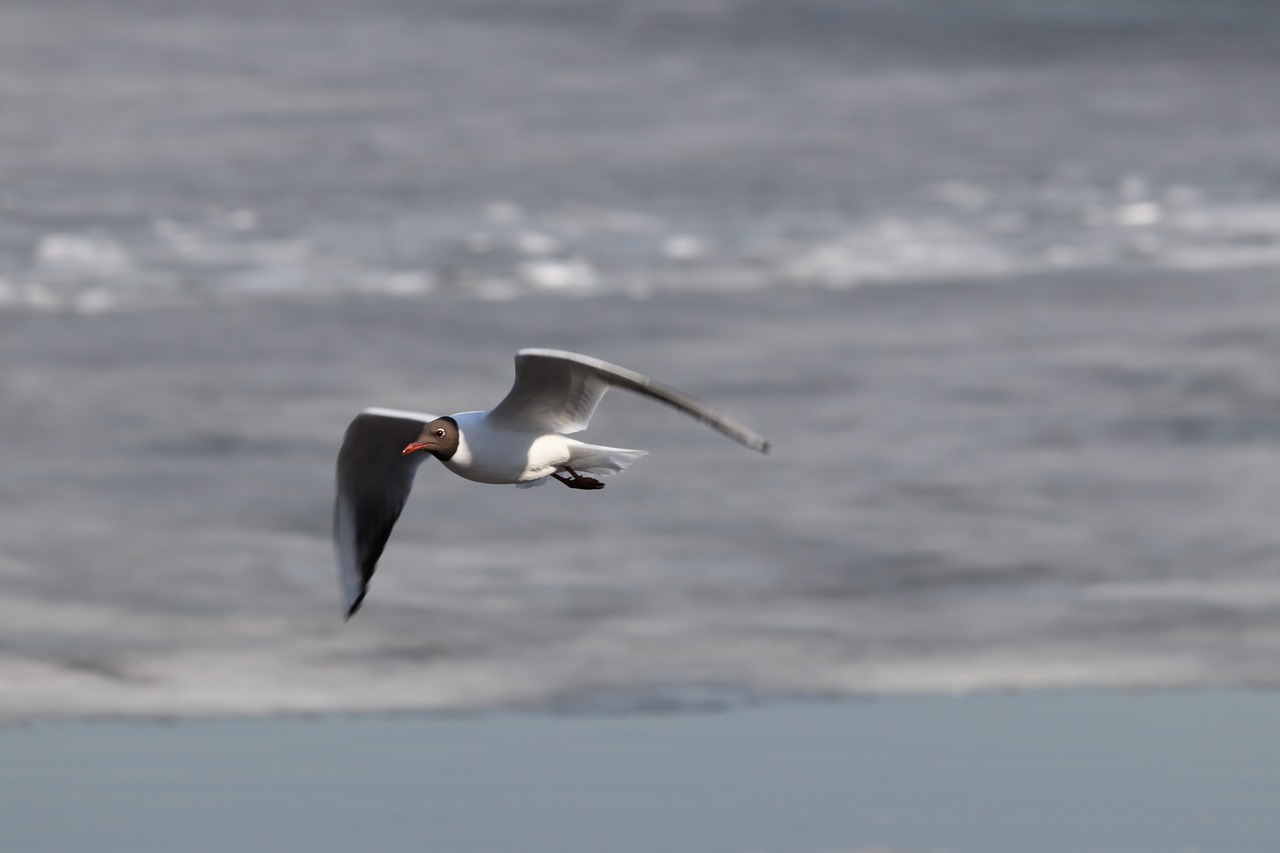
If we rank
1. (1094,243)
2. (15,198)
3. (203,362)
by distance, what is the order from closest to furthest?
(203,362), (1094,243), (15,198)

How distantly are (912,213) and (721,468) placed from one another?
20.5 feet

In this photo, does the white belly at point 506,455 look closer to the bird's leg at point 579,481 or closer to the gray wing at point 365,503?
the bird's leg at point 579,481

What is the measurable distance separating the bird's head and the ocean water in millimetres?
3114

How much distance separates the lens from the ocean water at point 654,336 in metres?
9.37

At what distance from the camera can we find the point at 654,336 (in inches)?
558

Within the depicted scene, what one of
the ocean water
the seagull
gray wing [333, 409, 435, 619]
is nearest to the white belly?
the seagull

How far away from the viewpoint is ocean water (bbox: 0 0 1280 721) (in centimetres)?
937

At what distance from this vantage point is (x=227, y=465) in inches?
463

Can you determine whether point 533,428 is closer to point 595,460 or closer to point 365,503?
point 595,460

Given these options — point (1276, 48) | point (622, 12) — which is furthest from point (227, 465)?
point (1276, 48)

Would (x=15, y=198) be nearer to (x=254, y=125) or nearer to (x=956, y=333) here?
(x=254, y=125)

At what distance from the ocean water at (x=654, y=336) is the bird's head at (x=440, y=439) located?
311 centimetres

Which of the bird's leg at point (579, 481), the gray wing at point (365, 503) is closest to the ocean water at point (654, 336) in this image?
the gray wing at point (365, 503)

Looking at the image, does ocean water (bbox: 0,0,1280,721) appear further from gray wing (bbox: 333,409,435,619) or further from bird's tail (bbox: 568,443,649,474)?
bird's tail (bbox: 568,443,649,474)
